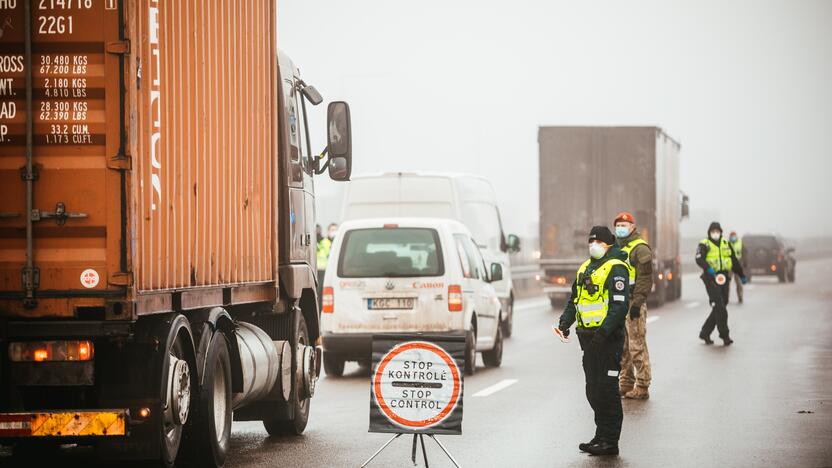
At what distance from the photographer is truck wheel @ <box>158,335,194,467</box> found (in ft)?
27.0

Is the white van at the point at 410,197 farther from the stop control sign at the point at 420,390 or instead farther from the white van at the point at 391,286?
the stop control sign at the point at 420,390

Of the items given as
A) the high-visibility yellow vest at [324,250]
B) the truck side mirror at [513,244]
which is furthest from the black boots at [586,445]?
the high-visibility yellow vest at [324,250]

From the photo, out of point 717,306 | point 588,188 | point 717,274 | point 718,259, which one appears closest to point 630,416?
point 717,306

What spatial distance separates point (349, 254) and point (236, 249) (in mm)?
6582

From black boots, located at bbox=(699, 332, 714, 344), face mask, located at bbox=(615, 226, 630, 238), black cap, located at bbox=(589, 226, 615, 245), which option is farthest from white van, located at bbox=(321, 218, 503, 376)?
black boots, located at bbox=(699, 332, 714, 344)

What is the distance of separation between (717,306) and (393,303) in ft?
24.2

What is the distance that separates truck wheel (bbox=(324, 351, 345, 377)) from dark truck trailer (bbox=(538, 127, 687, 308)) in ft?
49.0

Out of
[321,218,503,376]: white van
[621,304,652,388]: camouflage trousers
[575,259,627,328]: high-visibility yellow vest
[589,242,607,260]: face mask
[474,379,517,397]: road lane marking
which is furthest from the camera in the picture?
[321,218,503,376]: white van

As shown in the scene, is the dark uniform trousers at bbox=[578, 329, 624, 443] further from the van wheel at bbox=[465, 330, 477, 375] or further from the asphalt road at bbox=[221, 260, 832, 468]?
the van wheel at bbox=[465, 330, 477, 375]

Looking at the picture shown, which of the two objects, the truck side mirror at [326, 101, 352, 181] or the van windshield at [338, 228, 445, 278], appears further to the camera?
the van windshield at [338, 228, 445, 278]

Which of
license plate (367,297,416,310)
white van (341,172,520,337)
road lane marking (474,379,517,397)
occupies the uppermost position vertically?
white van (341,172,520,337)

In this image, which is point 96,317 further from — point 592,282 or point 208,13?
point 592,282

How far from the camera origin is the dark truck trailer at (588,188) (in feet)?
104

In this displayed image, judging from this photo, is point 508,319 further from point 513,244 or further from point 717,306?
point 717,306
